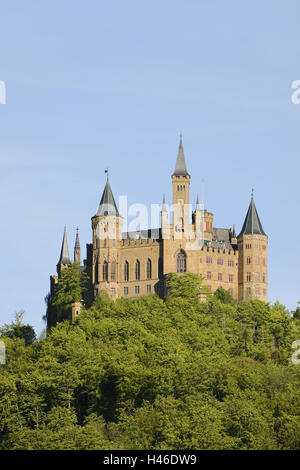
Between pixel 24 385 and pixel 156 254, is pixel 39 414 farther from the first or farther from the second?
pixel 156 254

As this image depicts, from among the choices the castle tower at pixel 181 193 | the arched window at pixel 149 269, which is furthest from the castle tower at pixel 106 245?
the castle tower at pixel 181 193

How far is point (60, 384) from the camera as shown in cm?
12875

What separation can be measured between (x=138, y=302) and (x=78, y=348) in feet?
62.0

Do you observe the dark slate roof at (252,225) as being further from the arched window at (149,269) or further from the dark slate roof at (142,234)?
the arched window at (149,269)

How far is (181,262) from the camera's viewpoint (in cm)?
15500

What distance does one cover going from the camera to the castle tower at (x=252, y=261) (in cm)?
15575

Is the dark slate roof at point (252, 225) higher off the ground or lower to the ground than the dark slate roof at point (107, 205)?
lower

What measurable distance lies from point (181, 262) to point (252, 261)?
22.1 feet

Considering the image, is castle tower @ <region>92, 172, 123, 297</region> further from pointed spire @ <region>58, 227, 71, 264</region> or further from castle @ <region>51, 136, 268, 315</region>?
pointed spire @ <region>58, 227, 71, 264</region>

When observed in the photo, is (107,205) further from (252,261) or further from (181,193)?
(252,261)

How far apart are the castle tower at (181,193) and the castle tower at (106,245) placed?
5.87 meters

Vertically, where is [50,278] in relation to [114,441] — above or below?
above
